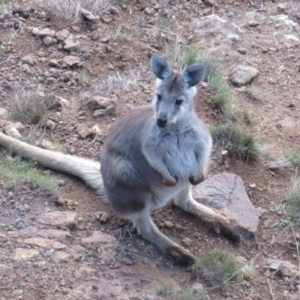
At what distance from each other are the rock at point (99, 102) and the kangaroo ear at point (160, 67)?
1420 millimetres

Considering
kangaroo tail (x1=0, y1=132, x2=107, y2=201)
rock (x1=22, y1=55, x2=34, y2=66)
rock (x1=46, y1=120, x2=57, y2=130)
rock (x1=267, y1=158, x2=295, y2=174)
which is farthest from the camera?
rock (x1=22, y1=55, x2=34, y2=66)

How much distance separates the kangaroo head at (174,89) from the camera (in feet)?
15.8

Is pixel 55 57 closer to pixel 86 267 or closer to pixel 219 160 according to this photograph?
pixel 219 160

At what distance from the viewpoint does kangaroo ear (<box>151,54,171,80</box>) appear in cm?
487

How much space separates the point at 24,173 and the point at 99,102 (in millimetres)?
1101

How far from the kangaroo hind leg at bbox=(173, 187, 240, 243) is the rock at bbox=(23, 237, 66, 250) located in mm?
1032

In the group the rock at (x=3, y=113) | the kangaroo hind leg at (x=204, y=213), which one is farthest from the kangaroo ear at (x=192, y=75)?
the rock at (x=3, y=113)

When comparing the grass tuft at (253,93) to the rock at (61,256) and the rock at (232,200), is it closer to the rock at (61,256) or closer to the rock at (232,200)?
the rock at (232,200)

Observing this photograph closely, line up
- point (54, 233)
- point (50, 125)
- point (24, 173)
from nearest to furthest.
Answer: point (54, 233), point (24, 173), point (50, 125)

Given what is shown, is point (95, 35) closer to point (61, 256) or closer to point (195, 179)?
point (195, 179)

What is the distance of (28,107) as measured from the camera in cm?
612

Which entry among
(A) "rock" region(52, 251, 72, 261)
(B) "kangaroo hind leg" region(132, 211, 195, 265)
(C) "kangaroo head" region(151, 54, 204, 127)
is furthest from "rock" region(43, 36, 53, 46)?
(A) "rock" region(52, 251, 72, 261)

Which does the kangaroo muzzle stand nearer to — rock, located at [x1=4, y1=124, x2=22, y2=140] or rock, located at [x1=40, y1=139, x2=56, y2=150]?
rock, located at [x1=40, y1=139, x2=56, y2=150]

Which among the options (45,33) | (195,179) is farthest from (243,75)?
(195,179)
